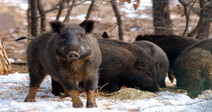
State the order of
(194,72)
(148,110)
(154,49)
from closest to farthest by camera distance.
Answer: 1. (148,110)
2. (194,72)
3. (154,49)

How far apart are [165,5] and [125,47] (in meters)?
3.64

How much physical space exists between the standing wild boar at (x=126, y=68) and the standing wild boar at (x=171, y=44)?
1.53 metres

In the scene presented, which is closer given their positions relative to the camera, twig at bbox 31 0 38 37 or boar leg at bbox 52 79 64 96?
boar leg at bbox 52 79 64 96

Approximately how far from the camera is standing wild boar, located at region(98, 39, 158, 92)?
24.4 ft

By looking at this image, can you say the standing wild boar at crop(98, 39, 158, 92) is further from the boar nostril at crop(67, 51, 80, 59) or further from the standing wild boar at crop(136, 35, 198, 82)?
the boar nostril at crop(67, 51, 80, 59)

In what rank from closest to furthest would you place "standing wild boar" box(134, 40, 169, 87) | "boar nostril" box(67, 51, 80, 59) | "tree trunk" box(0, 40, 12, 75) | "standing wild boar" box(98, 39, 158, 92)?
1. "boar nostril" box(67, 51, 80, 59)
2. "standing wild boar" box(98, 39, 158, 92)
3. "standing wild boar" box(134, 40, 169, 87)
4. "tree trunk" box(0, 40, 12, 75)

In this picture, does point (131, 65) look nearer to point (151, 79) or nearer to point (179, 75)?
point (151, 79)

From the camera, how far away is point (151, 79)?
24.8ft

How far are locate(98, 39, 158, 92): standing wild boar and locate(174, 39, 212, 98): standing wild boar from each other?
2.14 feet

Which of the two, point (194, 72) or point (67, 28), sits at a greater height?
point (67, 28)

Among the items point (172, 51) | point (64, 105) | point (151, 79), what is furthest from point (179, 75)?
point (64, 105)

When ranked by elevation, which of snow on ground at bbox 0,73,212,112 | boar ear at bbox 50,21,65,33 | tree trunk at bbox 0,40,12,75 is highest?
boar ear at bbox 50,21,65,33

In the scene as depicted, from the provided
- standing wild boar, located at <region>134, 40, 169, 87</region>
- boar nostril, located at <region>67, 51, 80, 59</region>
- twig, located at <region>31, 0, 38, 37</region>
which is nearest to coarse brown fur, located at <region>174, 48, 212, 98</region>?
standing wild boar, located at <region>134, 40, 169, 87</region>

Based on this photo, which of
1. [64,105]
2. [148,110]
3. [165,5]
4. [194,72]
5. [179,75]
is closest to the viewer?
[148,110]
